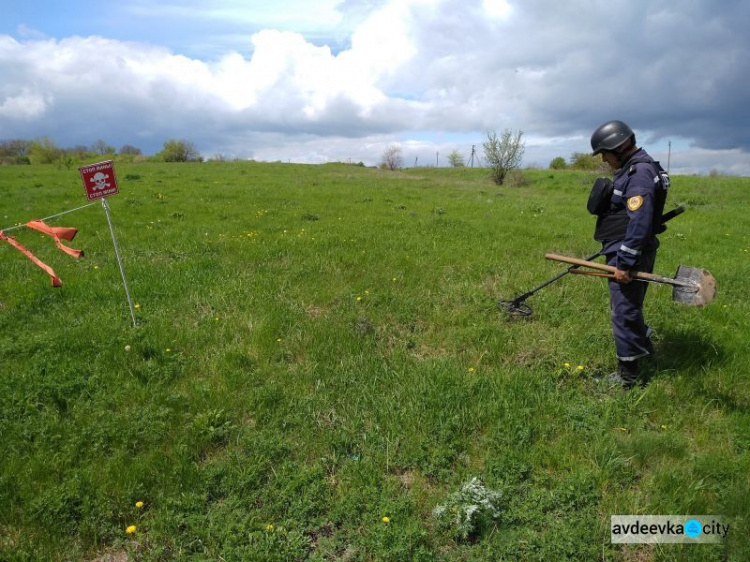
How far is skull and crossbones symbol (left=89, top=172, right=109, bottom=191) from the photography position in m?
5.85

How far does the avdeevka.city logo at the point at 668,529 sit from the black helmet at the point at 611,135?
320 cm

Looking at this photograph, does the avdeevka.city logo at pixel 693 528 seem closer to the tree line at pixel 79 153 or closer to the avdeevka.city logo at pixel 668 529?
the avdeevka.city logo at pixel 668 529

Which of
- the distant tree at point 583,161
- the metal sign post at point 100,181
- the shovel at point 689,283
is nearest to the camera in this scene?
the shovel at point 689,283

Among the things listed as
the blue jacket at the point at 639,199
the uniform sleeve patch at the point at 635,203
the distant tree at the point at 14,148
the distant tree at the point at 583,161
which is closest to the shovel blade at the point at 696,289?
the blue jacket at the point at 639,199

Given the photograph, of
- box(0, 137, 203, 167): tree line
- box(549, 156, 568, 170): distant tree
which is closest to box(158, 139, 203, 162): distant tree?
box(0, 137, 203, 167): tree line

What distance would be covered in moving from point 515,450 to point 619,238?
2372mm

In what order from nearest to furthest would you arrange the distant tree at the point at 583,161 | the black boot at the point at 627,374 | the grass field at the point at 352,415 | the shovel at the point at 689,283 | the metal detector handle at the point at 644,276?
the grass field at the point at 352,415 → the metal detector handle at the point at 644,276 → the shovel at the point at 689,283 → the black boot at the point at 627,374 → the distant tree at the point at 583,161

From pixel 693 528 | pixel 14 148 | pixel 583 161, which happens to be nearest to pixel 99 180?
pixel 693 528

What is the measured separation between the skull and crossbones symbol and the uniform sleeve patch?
6.07 meters

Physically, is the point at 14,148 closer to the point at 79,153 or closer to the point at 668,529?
the point at 79,153

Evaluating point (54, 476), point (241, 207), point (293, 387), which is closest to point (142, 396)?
point (54, 476)

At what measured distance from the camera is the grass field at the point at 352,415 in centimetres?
330

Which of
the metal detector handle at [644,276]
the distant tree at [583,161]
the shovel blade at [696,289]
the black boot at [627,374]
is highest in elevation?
the distant tree at [583,161]

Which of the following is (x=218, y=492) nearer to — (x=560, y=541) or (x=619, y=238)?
(x=560, y=541)
